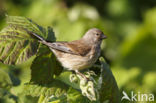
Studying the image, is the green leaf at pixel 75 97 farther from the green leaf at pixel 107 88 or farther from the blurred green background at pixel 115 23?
the blurred green background at pixel 115 23

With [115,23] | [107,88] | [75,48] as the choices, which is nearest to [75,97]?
[107,88]

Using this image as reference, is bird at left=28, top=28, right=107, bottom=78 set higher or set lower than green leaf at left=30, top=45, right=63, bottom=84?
lower

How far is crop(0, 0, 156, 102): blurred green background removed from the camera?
22.2ft

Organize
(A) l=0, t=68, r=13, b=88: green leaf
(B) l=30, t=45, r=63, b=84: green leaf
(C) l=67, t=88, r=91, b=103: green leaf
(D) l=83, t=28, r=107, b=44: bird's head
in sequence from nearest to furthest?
(C) l=67, t=88, r=91, b=103: green leaf
(B) l=30, t=45, r=63, b=84: green leaf
(A) l=0, t=68, r=13, b=88: green leaf
(D) l=83, t=28, r=107, b=44: bird's head

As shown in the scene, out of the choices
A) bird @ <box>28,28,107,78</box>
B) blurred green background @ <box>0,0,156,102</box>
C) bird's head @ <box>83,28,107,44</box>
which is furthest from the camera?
blurred green background @ <box>0,0,156,102</box>

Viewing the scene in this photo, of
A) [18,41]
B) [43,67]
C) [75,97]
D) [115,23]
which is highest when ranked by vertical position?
[18,41]

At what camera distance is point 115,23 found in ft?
27.5

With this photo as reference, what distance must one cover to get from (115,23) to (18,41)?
647cm

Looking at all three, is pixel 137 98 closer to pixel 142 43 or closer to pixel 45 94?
pixel 45 94

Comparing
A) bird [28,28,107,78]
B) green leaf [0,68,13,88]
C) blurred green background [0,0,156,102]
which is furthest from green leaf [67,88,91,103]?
blurred green background [0,0,156,102]

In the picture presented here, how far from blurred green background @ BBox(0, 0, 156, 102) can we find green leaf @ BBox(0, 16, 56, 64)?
4.20 m

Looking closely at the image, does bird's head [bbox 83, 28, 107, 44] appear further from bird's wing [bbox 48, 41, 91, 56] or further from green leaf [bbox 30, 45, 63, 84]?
green leaf [bbox 30, 45, 63, 84]

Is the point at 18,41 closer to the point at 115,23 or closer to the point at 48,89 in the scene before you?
the point at 48,89

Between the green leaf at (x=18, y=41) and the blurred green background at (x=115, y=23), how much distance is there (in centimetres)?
420
